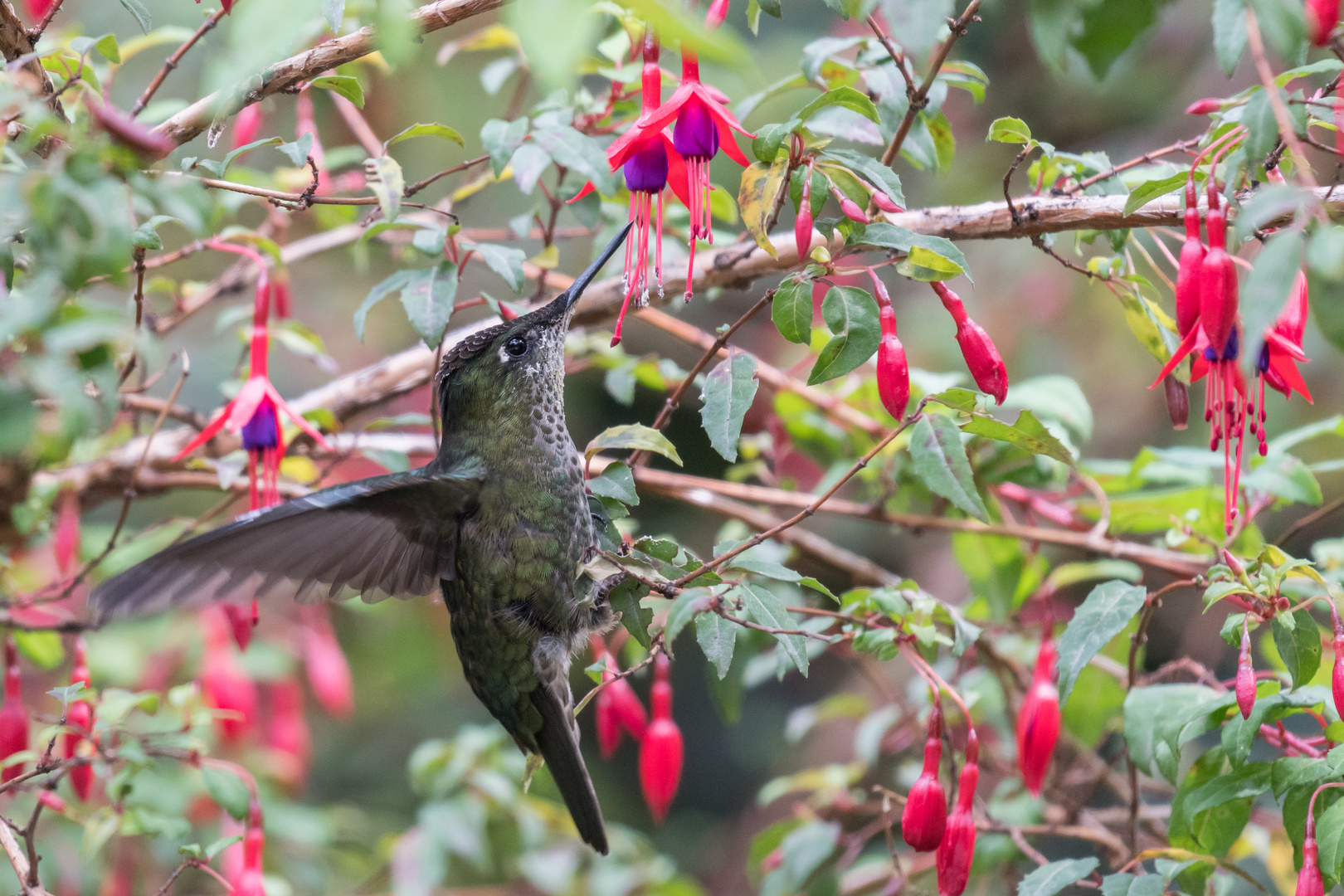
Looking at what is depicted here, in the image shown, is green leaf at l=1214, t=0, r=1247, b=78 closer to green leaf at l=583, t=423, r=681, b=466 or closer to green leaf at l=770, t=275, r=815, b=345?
green leaf at l=770, t=275, r=815, b=345

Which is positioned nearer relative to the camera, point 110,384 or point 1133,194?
point 110,384

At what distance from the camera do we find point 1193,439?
225 centimetres

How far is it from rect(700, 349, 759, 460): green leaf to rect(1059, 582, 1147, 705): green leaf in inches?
12.2

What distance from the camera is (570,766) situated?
104 centimetres

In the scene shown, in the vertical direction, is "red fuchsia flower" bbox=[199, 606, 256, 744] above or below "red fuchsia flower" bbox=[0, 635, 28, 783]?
below

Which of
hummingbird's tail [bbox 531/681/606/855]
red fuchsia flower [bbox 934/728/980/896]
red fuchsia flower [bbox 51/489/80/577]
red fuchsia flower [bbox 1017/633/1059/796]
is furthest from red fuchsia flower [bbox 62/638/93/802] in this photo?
red fuchsia flower [bbox 1017/633/1059/796]

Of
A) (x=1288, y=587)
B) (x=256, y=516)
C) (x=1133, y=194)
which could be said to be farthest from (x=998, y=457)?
(x=256, y=516)

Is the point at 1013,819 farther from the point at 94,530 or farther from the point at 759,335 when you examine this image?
the point at 759,335

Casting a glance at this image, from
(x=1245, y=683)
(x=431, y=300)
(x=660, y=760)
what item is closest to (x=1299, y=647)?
(x=1245, y=683)

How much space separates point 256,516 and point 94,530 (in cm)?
92

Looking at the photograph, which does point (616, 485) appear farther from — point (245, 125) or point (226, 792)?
point (245, 125)

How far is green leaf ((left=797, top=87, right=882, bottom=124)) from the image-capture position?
706mm

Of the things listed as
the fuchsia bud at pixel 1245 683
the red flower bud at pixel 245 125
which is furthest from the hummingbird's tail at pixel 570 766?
the red flower bud at pixel 245 125

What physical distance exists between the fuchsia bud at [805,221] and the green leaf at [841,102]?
44 millimetres
